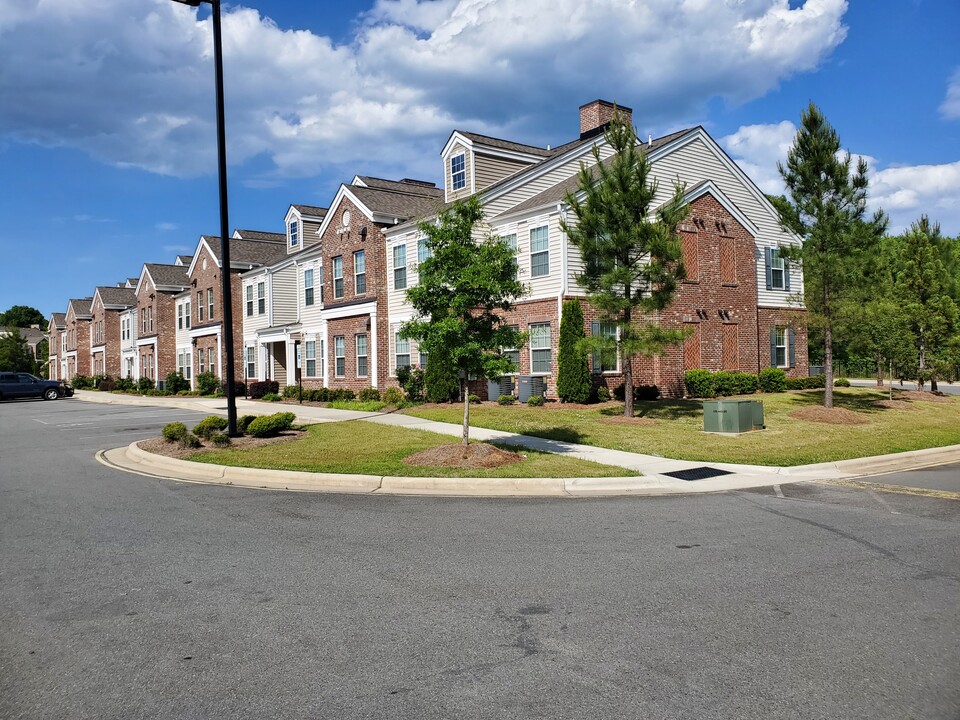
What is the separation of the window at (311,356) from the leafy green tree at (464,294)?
21982mm

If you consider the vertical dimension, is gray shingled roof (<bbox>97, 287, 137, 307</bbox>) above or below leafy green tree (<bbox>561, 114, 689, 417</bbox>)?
above

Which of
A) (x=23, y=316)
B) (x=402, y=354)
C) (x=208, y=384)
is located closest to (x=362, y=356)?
(x=402, y=354)

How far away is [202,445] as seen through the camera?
1546 centimetres

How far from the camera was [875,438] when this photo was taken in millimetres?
16828

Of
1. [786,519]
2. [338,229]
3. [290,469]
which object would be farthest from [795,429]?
[338,229]

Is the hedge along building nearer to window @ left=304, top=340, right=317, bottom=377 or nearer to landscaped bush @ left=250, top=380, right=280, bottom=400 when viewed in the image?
window @ left=304, top=340, right=317, bottom=377

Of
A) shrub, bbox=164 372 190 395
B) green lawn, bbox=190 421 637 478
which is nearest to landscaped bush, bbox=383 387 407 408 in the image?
green lawn, bbox=190 421 637 478

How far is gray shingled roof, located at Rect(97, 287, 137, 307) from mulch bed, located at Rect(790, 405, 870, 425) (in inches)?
2203

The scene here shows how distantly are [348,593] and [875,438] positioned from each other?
1480cm

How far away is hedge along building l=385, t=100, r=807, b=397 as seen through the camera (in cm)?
Answer: 2459

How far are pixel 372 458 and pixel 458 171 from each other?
19.3 m

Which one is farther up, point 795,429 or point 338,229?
point 338,229

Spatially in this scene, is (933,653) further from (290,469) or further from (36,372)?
(36,372)

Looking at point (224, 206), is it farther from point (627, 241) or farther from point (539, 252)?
point (539, 252)
